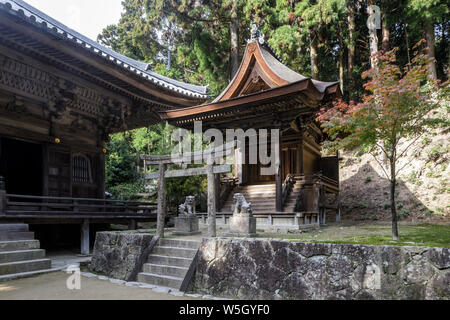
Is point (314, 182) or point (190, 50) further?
point (190, 50)

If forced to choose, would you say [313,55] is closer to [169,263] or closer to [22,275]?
[169,263]

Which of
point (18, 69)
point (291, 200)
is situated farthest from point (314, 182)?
point (18, 69)

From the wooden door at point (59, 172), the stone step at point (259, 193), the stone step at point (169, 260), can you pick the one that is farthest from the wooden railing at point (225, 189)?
the wooden door at point (59, 172)

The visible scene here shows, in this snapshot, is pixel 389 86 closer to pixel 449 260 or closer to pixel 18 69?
pixel 449 260

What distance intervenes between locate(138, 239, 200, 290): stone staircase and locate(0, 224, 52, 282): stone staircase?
2.46 m

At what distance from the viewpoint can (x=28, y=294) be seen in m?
5.64

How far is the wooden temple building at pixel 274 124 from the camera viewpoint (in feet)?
34.9

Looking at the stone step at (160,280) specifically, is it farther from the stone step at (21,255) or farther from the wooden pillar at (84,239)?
the wooden pillar at (84,239)

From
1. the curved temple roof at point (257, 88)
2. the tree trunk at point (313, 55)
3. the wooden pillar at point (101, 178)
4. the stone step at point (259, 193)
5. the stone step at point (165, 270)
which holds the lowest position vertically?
the stone step at point (165, 270)

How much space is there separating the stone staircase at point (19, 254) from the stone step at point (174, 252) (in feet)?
8.59

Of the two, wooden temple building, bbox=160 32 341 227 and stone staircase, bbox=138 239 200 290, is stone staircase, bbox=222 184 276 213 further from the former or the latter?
stone staircase, bbox=138 239 200 290

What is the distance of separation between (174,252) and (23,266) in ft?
10.9
